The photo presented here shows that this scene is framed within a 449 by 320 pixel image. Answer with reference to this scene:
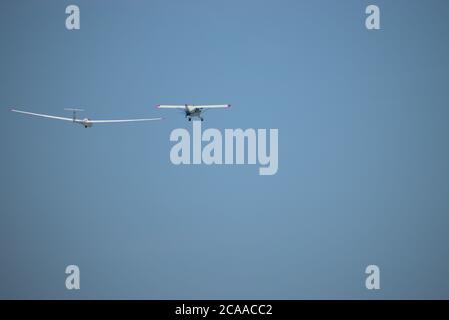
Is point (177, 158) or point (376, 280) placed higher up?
point (177, 158)
